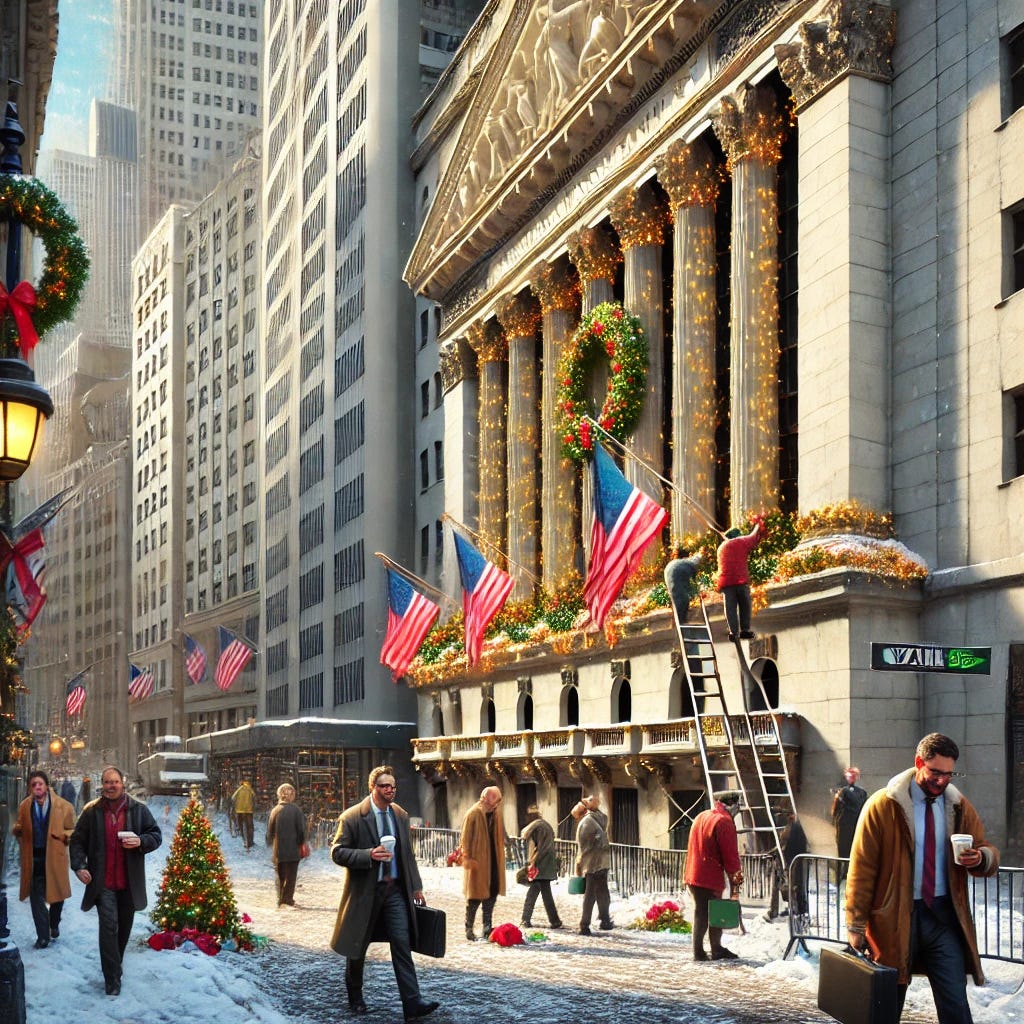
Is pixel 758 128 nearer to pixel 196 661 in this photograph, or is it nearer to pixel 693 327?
pixel 693 327

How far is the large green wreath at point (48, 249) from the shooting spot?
14211 millimetres

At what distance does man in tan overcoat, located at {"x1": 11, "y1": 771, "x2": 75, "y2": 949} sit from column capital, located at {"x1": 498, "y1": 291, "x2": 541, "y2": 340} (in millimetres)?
31660

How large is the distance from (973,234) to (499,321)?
957 inches

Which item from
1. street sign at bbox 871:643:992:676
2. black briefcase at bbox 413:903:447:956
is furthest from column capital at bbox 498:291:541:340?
black briefcase at bbox 413:903:447:956

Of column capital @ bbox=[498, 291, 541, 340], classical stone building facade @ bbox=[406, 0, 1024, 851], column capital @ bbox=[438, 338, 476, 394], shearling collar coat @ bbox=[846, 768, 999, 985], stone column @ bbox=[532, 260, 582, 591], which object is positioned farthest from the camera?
column capital @ bbox=[438, 338, 476, 394]

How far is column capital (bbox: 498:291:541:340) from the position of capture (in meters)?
50.1

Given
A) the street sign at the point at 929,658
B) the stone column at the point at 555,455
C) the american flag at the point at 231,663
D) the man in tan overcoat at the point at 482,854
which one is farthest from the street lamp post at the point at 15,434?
the american flag at the point at 231,663

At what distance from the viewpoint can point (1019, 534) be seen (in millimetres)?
27438

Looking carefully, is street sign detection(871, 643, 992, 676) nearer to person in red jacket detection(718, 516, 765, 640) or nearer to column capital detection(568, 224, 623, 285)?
person in red jacket detection(718, 516, 765, 640)

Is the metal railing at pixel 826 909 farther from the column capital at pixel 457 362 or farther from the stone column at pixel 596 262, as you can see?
the column capital at pixel 457 362

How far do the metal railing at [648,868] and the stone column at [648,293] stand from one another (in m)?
10.4

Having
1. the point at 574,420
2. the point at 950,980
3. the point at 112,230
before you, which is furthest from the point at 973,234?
the point at 112,230

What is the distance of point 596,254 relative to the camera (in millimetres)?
44219

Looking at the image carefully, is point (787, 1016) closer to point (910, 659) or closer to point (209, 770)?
point (910, 659)
